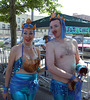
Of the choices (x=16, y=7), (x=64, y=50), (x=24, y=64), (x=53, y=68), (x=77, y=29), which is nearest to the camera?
(x=53, y=68)

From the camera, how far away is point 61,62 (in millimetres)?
1943

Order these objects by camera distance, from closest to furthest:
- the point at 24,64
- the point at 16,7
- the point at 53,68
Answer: the point at 53,68
the point at 24,64
the point at 16,7

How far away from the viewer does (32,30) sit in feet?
7.29

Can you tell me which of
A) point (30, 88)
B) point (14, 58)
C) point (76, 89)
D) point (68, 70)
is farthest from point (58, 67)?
point (14, 58)

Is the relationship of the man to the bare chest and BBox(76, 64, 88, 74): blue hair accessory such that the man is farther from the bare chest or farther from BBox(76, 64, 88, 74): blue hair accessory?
BBox(76, 64, 88, 74): blue hair accessory

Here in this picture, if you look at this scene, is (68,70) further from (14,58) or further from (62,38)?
(14,58)

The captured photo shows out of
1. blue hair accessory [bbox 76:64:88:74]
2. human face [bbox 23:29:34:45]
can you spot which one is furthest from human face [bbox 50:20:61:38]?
blue hair accessory [bbox 76:64:88:74]

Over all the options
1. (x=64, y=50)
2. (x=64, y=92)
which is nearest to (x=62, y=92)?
(x=64, y=92)

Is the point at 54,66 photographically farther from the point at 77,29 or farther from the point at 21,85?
the point at 77,29

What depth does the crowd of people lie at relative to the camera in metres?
1.87

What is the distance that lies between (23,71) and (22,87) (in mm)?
229

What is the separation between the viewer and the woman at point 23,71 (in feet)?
6.66

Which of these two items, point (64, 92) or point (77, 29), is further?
point (77, 29)

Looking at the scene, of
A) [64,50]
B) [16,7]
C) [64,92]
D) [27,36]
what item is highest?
[16,7]
